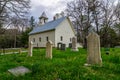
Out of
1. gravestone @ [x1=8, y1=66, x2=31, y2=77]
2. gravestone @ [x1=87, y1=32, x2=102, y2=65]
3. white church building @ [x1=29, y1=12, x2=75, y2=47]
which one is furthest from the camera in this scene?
white church building @ [x1=29, y1=12, x2=75, y2=47]

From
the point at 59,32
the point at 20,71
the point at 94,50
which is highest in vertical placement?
the point at 59,32

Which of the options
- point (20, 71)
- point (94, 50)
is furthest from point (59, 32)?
point (20, 71)

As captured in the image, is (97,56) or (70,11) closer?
(97,56)

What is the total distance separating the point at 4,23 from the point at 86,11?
16.2m

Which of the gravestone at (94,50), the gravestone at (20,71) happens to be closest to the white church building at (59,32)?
→ the gravestone at (94,50)

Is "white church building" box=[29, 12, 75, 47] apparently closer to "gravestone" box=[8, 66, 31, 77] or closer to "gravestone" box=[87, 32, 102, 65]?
"gravestone" box=[87, 32, 102, 65]

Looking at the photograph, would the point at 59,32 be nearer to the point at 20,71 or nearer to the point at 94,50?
the point at 94,50

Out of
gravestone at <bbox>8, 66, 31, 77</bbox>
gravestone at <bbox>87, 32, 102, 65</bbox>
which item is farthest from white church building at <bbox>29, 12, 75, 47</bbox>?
gravestone at <bbox>8, 66, 31, 77</bbox>

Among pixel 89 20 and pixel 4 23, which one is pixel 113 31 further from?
pixel 4 23

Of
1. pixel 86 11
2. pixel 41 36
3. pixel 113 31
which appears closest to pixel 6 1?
pixel 86 11

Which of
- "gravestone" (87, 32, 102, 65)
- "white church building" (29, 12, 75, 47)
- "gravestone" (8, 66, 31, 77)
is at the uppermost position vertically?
"white church building" (29, 12, 75, 47)

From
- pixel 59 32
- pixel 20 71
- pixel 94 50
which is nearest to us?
pixel 20 71

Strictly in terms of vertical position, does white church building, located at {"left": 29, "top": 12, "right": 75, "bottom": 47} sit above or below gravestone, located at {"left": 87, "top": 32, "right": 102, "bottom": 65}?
above

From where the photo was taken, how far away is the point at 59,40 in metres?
39.4
